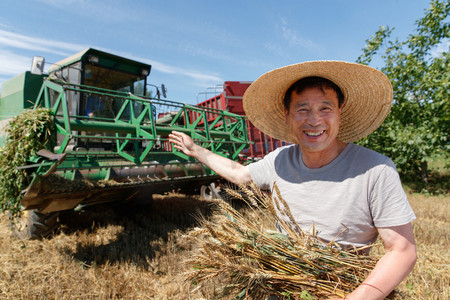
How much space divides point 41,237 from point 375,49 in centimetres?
1005

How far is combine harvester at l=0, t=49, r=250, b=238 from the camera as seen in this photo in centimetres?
302

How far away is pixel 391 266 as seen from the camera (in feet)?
3.22

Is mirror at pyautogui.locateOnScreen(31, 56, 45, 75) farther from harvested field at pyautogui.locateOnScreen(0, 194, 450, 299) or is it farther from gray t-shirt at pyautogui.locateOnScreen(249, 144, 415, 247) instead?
Result: gray t-shirt at pyautogui.locateOnScreen(249, 144, 415, 247)

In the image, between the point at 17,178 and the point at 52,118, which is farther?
the point at 52,118

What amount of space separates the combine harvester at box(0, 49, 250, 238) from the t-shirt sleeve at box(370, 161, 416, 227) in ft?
8.39

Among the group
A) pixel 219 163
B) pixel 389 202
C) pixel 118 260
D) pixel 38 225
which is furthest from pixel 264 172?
pixel 38 225

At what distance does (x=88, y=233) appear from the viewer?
3.88m

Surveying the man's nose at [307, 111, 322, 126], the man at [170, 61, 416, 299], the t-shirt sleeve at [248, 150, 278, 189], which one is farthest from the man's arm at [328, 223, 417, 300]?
the t-shirt sleeve at [248, 150, 278, 189]

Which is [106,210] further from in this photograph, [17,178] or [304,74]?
[304,74]

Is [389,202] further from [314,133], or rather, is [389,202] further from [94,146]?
[94,146]

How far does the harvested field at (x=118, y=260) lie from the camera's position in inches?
94.3

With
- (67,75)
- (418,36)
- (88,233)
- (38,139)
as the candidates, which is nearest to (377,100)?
(38,139)

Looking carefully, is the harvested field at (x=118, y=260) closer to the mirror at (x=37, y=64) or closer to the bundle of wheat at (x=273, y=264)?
the bundle of wheat at (x=273, y=264)

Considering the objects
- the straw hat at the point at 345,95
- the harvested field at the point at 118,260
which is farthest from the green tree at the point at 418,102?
the straw hat at the point at 345,95
